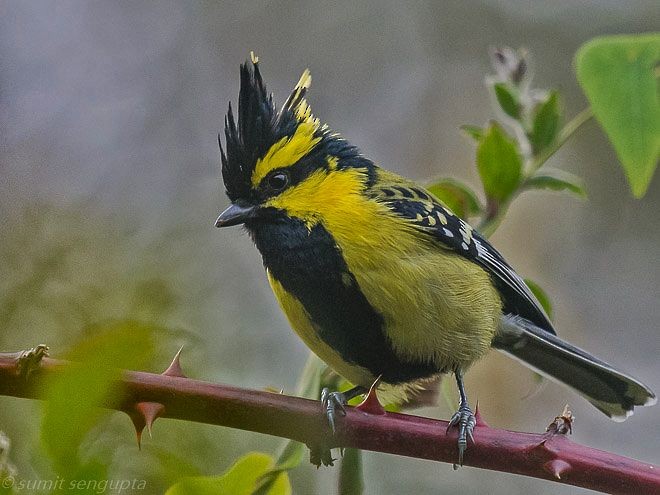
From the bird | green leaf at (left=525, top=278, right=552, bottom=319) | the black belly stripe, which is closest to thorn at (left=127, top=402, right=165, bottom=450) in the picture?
the bird

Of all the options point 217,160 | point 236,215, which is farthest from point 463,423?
point 217,160

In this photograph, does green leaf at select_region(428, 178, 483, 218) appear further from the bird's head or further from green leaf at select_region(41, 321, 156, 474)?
green leaf at select_region(41, 321, 156, 474)

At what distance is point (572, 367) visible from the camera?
2.95 meters

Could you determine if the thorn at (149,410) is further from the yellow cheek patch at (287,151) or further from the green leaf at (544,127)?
the green leaf at (544,127)

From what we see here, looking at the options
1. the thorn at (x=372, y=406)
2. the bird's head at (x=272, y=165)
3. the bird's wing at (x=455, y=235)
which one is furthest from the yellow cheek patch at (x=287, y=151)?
the thorn at (x=372, y=406)

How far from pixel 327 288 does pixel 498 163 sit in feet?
1.90

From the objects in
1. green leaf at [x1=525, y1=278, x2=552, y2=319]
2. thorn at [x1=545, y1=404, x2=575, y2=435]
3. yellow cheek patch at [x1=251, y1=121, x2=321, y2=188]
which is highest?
yellow cheek patch at [x1=251, y1=121, x2=321, y2=188]

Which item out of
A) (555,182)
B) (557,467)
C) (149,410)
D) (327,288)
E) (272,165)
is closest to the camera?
(149,410)

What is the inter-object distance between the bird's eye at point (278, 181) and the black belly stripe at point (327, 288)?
0.35 feet

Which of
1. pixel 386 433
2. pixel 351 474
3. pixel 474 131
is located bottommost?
pixel 351 474

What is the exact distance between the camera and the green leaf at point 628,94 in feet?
4.74

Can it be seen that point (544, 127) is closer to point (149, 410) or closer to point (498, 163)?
point (498, 163)

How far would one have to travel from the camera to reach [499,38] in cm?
779

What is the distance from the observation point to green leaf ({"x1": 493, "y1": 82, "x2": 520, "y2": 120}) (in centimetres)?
229
